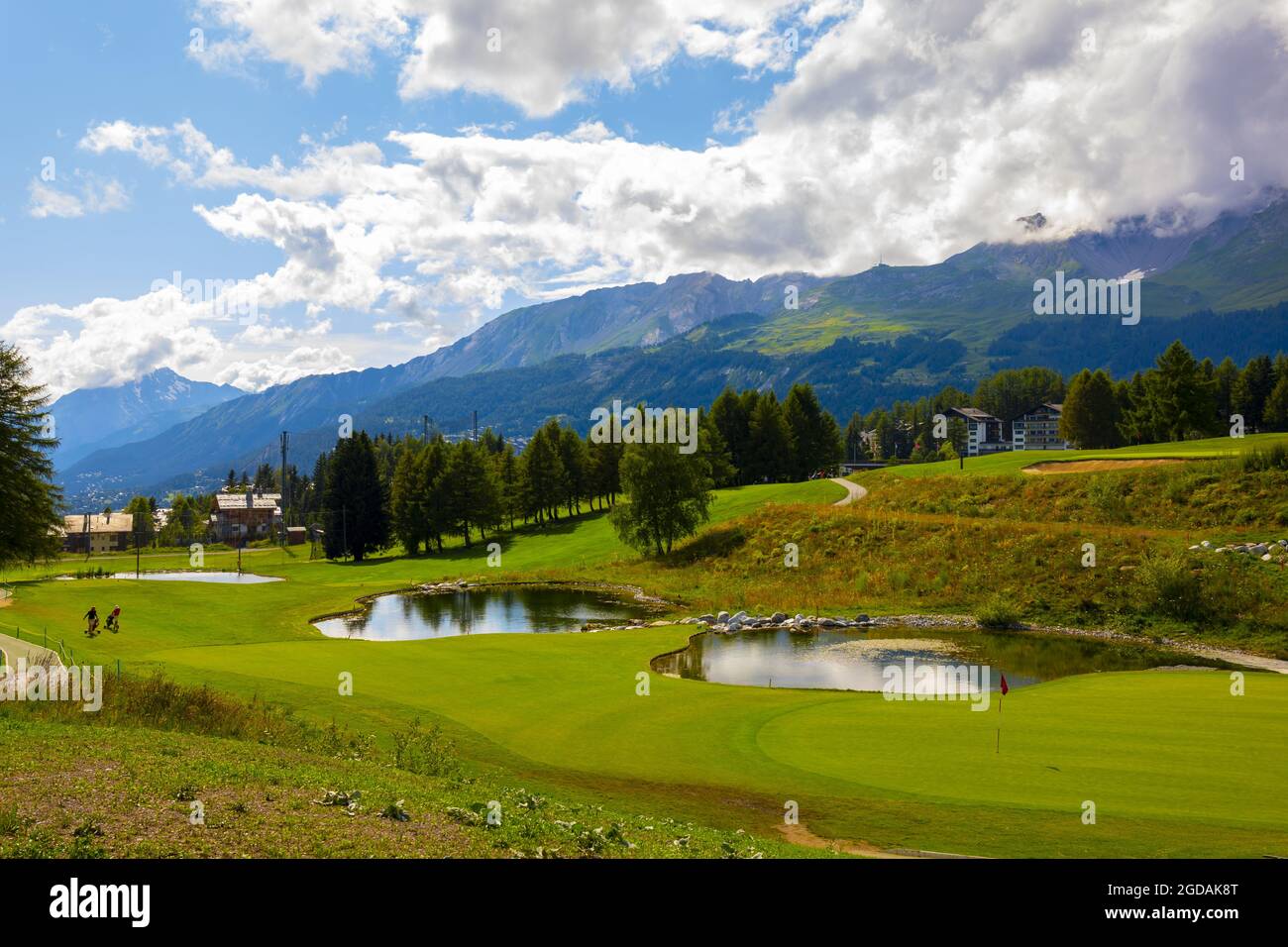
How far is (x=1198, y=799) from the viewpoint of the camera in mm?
15344

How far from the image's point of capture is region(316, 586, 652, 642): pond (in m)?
50.9

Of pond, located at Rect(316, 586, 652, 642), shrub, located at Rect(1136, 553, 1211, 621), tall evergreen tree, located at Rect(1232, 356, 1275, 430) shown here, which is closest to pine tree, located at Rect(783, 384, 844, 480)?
pond, located at Rect(316, 586, 652, 642)

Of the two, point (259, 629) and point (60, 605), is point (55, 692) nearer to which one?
point (259, 629)

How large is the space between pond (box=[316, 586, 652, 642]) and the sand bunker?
141ft

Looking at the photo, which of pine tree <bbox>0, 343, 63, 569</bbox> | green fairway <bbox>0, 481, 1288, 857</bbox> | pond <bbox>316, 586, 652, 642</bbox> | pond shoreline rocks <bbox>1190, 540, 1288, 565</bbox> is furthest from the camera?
pond <bbox>316, 586, 652, 642</bbox>

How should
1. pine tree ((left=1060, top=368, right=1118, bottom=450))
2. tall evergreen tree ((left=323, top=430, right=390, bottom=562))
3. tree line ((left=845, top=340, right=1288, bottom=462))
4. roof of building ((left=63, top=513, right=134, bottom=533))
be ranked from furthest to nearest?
roof of building ((left=63, top=513, right=134, bottom=533)) < pine tree ((left=1060, top=368, right=1118, bottom=450)) < tall evergreen tree ((left=323, top=430, right=390, bottom=562)) < tree line ((left=845, top=340, right=1288, bottom=462))

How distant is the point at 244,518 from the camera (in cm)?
17338

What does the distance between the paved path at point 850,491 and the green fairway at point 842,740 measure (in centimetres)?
4687

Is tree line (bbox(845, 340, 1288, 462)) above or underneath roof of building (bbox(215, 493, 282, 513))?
above

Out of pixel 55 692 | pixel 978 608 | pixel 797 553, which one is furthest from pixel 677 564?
pixel 55 692


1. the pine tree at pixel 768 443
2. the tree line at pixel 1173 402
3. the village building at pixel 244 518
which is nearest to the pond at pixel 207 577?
the pine tree at pixel 768 443

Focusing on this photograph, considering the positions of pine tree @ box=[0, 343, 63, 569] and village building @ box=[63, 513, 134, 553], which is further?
village building @ box=[63, 513, 134, 553]

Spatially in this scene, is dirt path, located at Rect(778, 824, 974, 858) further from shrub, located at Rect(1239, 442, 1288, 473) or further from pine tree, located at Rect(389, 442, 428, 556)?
pine tree, located at Rect(389, 442, 428, 556)
